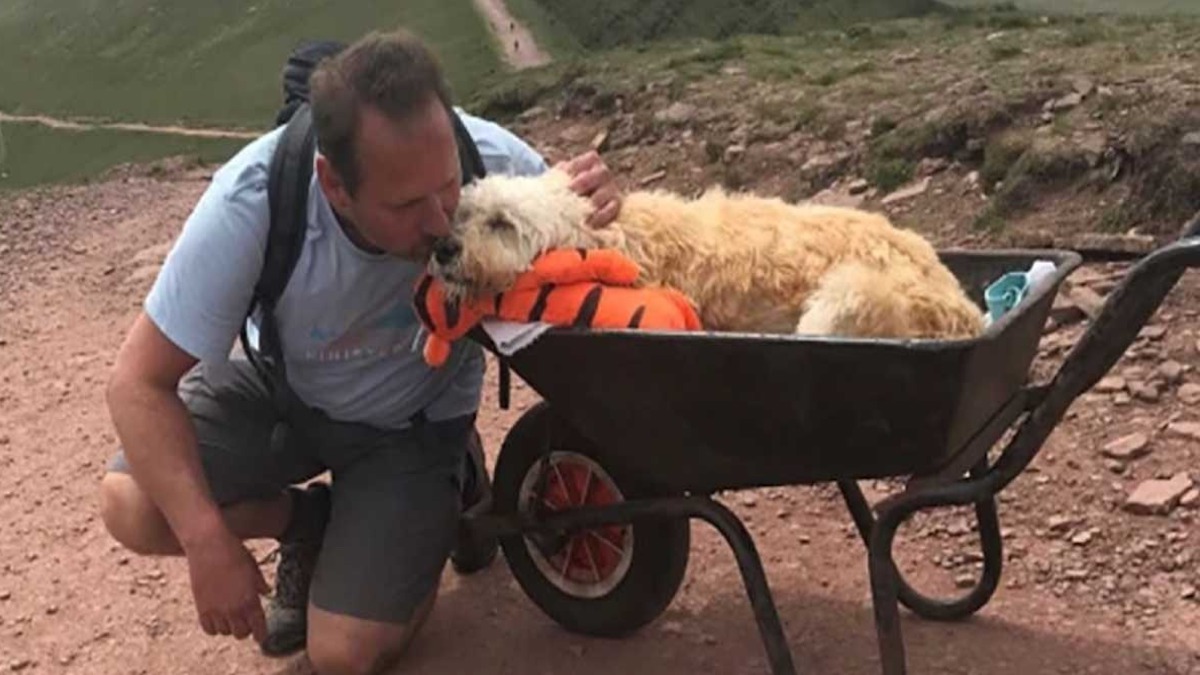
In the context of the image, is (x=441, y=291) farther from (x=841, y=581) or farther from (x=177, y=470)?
(x=841, y=581)

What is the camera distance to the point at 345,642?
12.4 feet

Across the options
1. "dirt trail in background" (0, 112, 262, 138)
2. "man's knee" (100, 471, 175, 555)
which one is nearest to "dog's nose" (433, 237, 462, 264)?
"man's knee" (100, 471, 175, 555)

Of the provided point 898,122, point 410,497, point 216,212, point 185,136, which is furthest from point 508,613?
point 185,136

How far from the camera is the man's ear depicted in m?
3.23

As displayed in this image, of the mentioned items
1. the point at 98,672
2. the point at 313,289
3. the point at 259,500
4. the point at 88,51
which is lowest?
the point at 88,51

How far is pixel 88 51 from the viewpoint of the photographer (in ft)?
156

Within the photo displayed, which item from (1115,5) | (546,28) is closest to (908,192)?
(1115,5)

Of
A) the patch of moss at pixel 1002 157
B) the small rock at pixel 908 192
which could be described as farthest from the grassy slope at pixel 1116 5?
the patch of moss at pixel 1002 157

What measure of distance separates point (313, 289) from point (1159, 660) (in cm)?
238

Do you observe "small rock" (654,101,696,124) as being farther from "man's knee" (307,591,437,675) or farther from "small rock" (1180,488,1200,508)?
"man's knee" (307,591,437,675)

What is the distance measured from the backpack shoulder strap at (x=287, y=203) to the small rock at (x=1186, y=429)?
2.97m

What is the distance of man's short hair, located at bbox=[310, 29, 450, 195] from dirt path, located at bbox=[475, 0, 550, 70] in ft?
103

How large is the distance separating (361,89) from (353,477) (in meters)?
1.27

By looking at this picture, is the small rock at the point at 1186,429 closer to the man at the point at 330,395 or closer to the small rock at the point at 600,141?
the man at the point at 330,395
